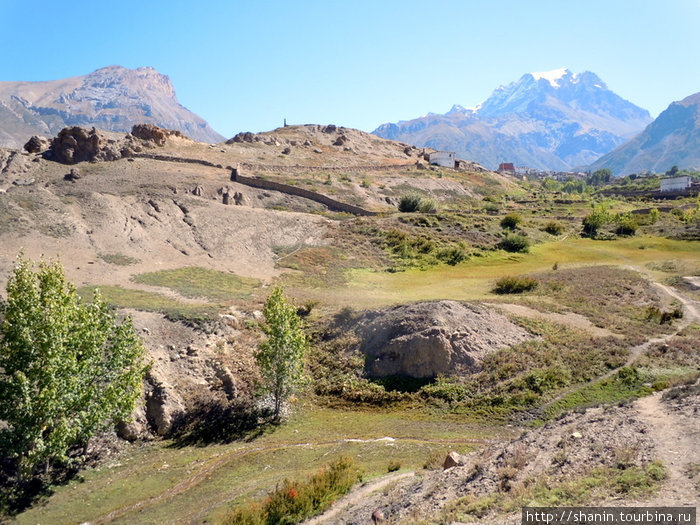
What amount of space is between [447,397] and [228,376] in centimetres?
1229

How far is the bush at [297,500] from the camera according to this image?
1423 centimetres

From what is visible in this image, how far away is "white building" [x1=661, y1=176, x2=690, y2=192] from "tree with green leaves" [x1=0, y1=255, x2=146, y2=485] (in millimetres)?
141386

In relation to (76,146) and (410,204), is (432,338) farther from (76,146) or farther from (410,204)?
(76,146)

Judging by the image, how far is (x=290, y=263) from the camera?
49.2m

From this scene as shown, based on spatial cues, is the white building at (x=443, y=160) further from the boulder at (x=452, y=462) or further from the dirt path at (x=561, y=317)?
the boulder at (x=452, y=462)

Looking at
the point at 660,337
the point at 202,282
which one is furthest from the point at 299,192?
the point at 660,337

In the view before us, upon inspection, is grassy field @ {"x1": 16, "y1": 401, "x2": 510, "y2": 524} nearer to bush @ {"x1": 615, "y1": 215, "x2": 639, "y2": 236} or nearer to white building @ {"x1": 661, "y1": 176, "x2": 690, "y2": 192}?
bush @ {"x1": 615, "y1": 215, "x2": 639, "y2": 236}

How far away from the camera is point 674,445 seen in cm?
1312

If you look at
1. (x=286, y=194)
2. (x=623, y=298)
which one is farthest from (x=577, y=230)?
(x=286, y=194)

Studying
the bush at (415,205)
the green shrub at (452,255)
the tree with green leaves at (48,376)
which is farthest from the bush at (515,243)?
the tree with green leaves at (48,376)

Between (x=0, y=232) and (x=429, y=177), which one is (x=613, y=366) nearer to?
(x=0, y=232)

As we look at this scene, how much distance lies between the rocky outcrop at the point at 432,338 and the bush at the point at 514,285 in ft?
32.2

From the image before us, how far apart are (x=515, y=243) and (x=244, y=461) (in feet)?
161

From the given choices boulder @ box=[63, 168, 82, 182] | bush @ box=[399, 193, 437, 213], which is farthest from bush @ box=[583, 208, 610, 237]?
boulder @ box=[63, 168, 82, 182]
